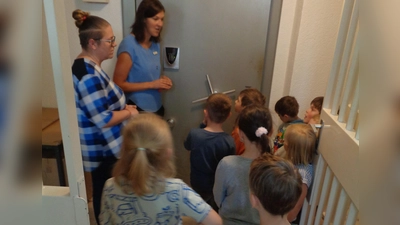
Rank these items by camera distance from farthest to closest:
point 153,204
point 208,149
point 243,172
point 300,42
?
point 300,42 → point 208,149 → point 243,172 → point 153,204

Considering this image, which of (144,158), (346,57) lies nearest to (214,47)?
(346,57)

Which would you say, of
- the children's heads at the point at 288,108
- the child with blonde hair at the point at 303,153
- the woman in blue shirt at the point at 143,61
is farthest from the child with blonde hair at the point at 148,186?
the children's heads at the point at 288,108

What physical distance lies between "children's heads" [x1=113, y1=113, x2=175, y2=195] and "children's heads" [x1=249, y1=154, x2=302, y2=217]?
1.10 feet

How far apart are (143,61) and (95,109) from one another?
0.67m

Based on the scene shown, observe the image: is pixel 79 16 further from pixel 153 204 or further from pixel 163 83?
pixel 153 204

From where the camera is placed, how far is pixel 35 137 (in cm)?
52

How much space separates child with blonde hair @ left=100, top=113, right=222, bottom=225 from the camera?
1.02m

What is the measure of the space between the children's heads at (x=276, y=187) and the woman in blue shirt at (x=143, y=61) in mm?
1142

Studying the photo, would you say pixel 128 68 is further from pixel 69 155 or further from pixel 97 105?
pixel 69 155

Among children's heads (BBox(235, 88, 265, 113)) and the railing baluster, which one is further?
children's heads (BBox(235, 88, 265, 113))

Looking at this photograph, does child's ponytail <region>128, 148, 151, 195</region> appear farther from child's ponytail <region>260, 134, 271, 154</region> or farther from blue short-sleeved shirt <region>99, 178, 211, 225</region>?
child's ponytail <region>260, 134, 271, 154</region>

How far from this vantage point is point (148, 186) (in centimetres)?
102

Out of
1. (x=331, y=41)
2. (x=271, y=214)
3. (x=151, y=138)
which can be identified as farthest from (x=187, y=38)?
(x=271, y=214)

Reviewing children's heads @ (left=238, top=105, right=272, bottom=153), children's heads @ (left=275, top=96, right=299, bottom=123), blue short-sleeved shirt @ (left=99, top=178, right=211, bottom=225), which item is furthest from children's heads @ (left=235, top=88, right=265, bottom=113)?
blue short-sleeved shirt @ (left=99, top=178, right=211, bottom=225)
